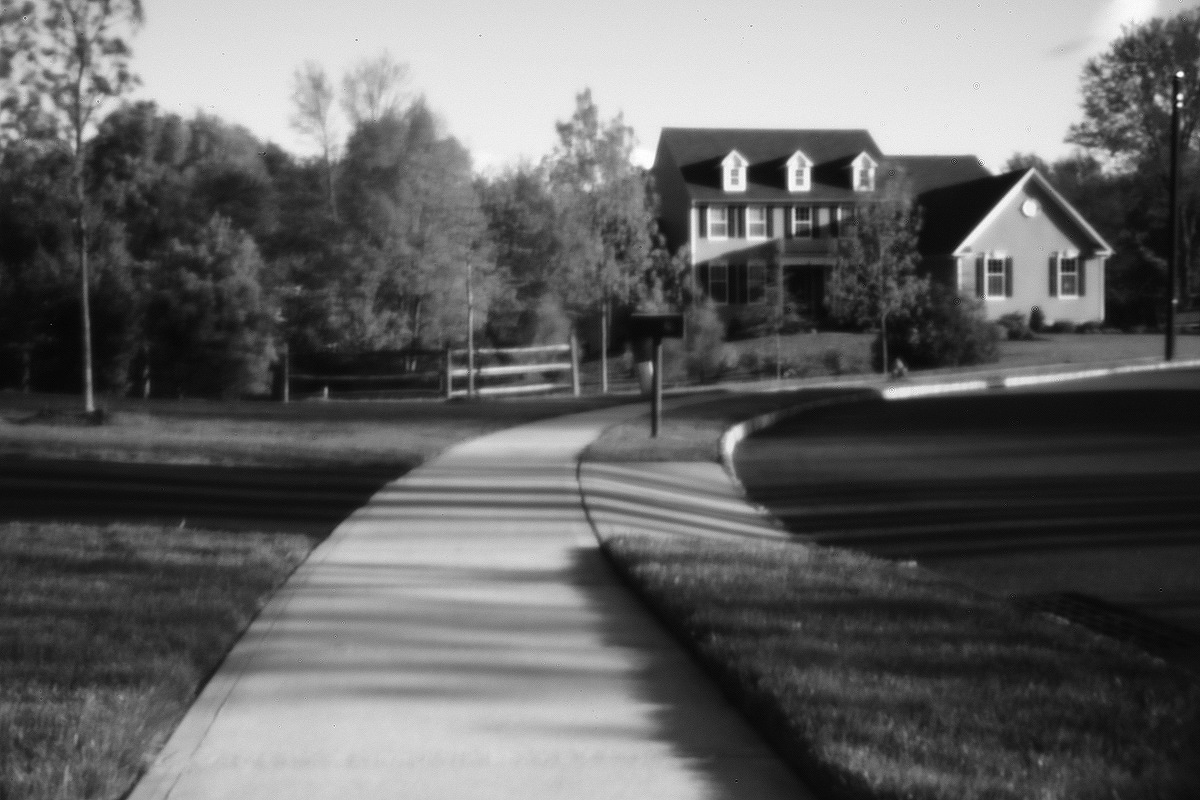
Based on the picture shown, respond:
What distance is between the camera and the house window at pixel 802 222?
183 feet

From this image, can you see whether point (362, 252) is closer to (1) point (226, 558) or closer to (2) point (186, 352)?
(2) point (186, 352)

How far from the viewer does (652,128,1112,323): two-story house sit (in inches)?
2042

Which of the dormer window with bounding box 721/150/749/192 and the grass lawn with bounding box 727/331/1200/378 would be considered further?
the dormer window with bounding box 721/150/749/192

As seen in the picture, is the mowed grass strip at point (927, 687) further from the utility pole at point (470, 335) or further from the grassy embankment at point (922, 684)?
the utility pole at point (470, 335)

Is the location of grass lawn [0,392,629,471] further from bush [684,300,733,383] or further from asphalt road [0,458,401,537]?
bush [684,300,733,383]

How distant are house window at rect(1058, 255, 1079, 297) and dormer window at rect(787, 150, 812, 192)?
32.1 feet

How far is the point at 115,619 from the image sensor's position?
307 inches

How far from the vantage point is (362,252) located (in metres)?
39.4

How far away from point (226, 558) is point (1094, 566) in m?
5.83

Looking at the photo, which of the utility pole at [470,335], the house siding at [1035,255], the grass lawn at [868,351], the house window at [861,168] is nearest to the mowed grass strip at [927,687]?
the utility pole at [470,335]

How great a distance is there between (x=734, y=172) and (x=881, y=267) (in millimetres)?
18402

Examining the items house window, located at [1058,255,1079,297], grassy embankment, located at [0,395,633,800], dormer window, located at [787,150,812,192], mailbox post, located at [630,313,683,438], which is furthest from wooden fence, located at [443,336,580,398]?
house window, located at [1058,255,1079,297]

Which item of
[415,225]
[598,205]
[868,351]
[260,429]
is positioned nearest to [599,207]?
[598,205]

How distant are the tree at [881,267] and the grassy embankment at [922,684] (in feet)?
94.9
